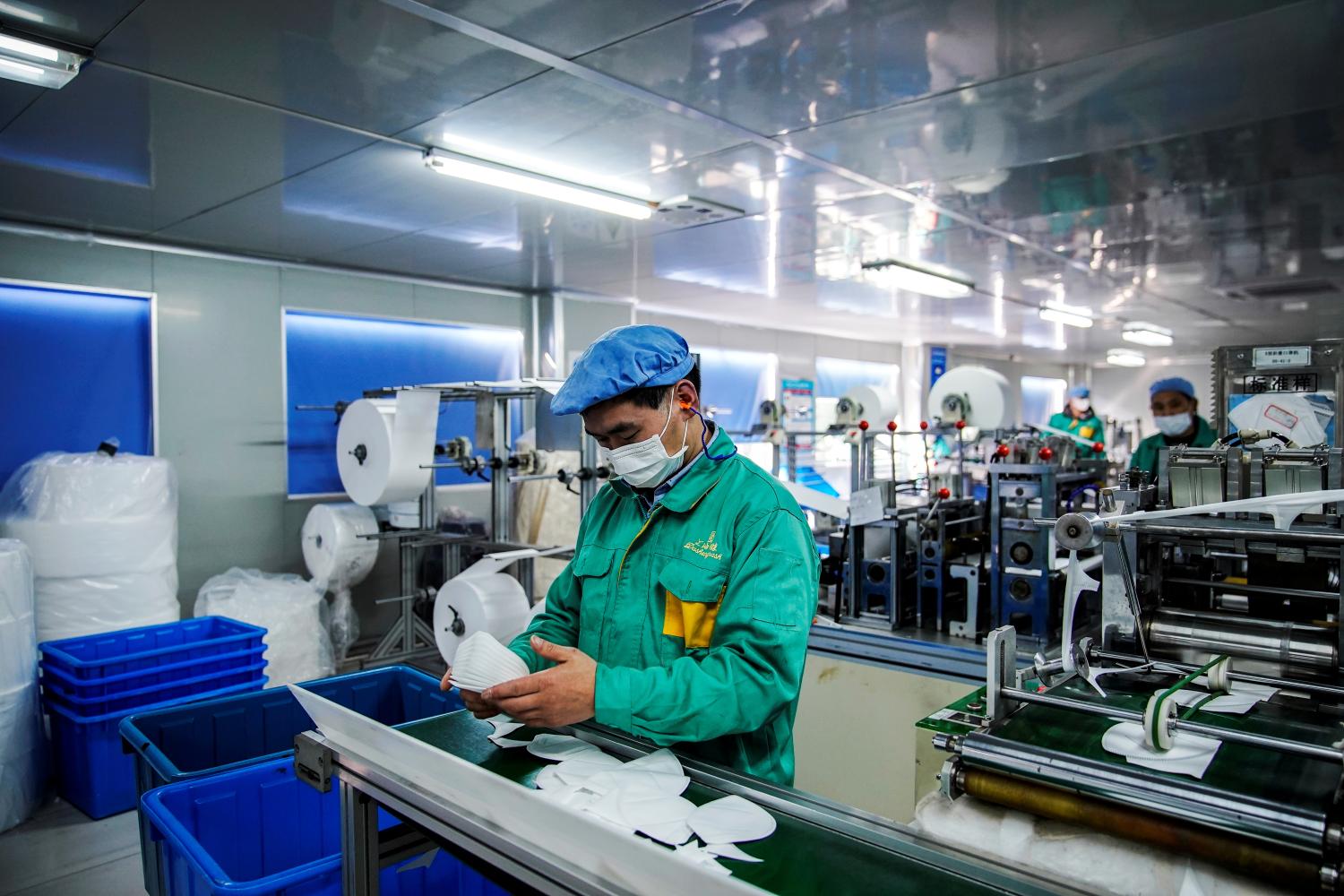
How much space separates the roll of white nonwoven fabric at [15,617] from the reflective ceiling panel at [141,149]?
1.51 meters

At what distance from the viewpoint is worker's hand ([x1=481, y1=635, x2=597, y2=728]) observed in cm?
124

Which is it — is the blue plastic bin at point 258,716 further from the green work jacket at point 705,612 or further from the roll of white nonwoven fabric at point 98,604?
the roll of white nonwoven fabric at point 98,604

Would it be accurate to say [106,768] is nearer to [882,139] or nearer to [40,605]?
[40,605]

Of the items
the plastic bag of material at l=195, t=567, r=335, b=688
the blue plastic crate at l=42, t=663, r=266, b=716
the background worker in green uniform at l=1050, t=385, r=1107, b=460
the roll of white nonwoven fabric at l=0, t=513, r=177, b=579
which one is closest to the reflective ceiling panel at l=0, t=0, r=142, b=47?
the roll of white nonwoven fabric at l=0, t=513, r=177, b=579

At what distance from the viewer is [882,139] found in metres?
3.18

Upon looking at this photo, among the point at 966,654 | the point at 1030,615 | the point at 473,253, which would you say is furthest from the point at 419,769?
the point at 473,253

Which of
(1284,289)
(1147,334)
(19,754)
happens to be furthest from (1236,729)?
(1147,334)

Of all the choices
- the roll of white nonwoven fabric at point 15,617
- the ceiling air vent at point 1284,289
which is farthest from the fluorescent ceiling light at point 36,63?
the ceiling air vent at point 1284,289

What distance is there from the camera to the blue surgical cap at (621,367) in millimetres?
1450

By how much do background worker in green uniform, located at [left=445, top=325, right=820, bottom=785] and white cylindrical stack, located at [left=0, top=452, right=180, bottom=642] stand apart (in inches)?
117

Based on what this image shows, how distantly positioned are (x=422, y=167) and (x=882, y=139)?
1866 mm

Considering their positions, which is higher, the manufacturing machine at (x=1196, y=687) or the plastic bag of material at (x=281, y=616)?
the manufacturing machine at (x=1196, y=687)

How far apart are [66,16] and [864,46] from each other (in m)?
2.14

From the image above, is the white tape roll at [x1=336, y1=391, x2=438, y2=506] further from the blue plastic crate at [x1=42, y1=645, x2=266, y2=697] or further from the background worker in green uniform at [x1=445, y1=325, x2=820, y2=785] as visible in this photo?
the background worker in green uniform at [x1=445, y1=325, x2=820, y2=785]
